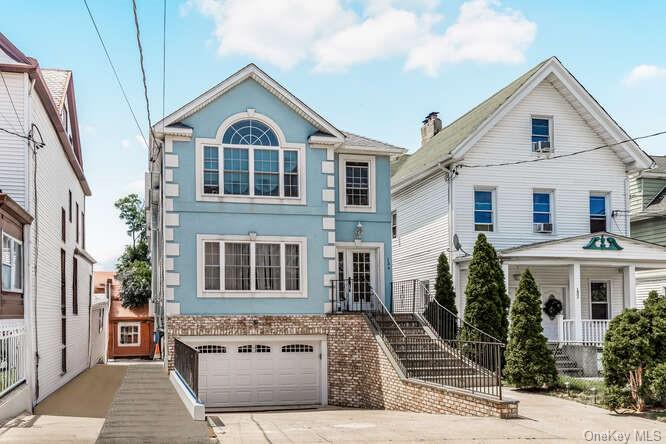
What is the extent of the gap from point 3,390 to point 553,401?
459 inches

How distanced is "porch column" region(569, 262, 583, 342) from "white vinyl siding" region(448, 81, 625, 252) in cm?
→ 232

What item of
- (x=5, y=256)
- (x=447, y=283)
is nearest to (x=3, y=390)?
(x=5, y=256)

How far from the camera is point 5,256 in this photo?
16141mm

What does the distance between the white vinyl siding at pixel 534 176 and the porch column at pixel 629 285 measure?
1.94m

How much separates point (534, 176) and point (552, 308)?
4492 millimetres

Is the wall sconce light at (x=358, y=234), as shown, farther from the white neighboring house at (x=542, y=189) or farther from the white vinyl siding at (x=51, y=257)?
the white vinyl siding at (x=51, y=257)

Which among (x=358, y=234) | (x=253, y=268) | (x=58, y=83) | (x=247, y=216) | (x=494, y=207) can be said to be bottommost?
(x=253, y=268)

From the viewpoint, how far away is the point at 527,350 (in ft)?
62.2

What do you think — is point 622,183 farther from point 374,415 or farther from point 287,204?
point 374,415

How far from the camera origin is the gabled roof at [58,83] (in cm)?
2473

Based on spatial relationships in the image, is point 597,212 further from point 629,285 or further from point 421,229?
point 421,229

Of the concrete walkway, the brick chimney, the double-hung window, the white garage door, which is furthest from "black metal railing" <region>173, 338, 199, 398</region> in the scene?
the brick chimney

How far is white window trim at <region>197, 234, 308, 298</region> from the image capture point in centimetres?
2170

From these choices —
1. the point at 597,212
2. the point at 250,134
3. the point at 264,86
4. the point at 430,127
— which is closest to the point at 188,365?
the point at 250,134
